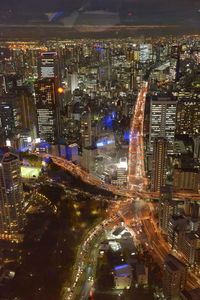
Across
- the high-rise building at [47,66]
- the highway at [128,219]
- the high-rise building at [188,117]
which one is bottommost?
the highway at [128,219]

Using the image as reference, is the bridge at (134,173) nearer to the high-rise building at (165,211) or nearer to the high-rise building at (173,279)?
the high-rise building at (165,211)

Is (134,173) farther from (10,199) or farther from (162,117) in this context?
(10,199)

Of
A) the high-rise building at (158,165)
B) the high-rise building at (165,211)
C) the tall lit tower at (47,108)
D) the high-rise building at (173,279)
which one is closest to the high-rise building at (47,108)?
the tall lit tower at (47,108)

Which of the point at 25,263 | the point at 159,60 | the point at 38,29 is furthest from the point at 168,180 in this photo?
the point at 159,60

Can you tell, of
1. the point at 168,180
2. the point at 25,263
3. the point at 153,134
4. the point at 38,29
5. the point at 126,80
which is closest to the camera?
the point at 25,263

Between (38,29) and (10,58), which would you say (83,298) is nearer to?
(38,29)

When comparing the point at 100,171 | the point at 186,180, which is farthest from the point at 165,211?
the point at 100,171
